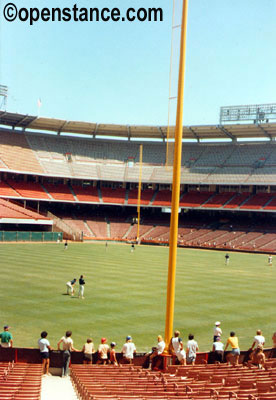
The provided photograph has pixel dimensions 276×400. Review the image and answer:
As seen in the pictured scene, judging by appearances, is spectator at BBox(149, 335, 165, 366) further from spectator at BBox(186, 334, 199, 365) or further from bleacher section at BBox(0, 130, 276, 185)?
bleacher section at BBox(0, 130, 276, 185)

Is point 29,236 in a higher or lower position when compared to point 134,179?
lower

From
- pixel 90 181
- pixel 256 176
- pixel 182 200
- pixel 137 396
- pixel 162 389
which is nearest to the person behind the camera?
pixel 137 396

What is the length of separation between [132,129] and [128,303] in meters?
62.7

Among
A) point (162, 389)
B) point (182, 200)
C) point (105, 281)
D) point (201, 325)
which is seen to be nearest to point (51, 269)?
point (105, 281)

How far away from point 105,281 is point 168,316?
1714 centimetres

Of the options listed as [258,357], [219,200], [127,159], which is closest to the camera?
[258,357]

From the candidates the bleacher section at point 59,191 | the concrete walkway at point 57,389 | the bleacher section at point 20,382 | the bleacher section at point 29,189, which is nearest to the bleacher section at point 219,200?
the bleacher section at point 59,191

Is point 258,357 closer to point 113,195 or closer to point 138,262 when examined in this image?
point 138,262

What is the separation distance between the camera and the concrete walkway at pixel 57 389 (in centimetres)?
1005

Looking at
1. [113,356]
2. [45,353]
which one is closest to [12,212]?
[45,353]

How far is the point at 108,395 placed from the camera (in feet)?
25.5

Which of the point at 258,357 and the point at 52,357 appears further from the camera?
the point at 52,357

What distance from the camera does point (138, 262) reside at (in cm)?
4056

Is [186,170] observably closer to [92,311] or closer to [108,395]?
[92,311]
